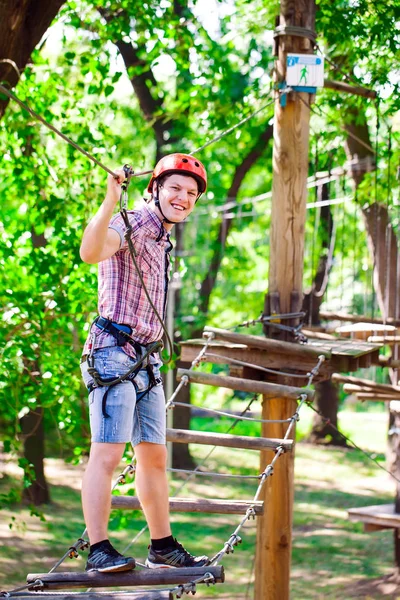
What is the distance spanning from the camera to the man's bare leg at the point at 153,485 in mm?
3186

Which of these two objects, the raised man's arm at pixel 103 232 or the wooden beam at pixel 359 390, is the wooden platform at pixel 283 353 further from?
the raised man's arm at pixel 103 232

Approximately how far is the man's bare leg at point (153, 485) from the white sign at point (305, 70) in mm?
2718

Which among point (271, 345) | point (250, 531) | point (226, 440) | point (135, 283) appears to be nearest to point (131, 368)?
point (135, 283)

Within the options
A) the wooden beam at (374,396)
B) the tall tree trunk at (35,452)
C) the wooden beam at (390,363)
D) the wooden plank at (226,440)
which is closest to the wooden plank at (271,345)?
the wooden beam at (390,363)

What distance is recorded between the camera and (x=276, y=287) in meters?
5.31

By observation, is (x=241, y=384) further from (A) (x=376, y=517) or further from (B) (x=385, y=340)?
(A) (x=376, y=517)

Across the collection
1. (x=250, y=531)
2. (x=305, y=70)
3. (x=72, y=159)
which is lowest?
(x=250, y=531)

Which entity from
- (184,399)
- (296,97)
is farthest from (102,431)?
(184,399)

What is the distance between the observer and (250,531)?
9.97 metres

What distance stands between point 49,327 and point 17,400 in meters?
0.63

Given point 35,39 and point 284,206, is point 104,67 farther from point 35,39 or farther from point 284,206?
point 284,206

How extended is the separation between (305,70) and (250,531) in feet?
20.0

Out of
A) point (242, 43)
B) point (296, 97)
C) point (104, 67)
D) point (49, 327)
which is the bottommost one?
point (49, 327)

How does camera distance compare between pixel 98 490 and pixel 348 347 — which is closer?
pixel 98 490
